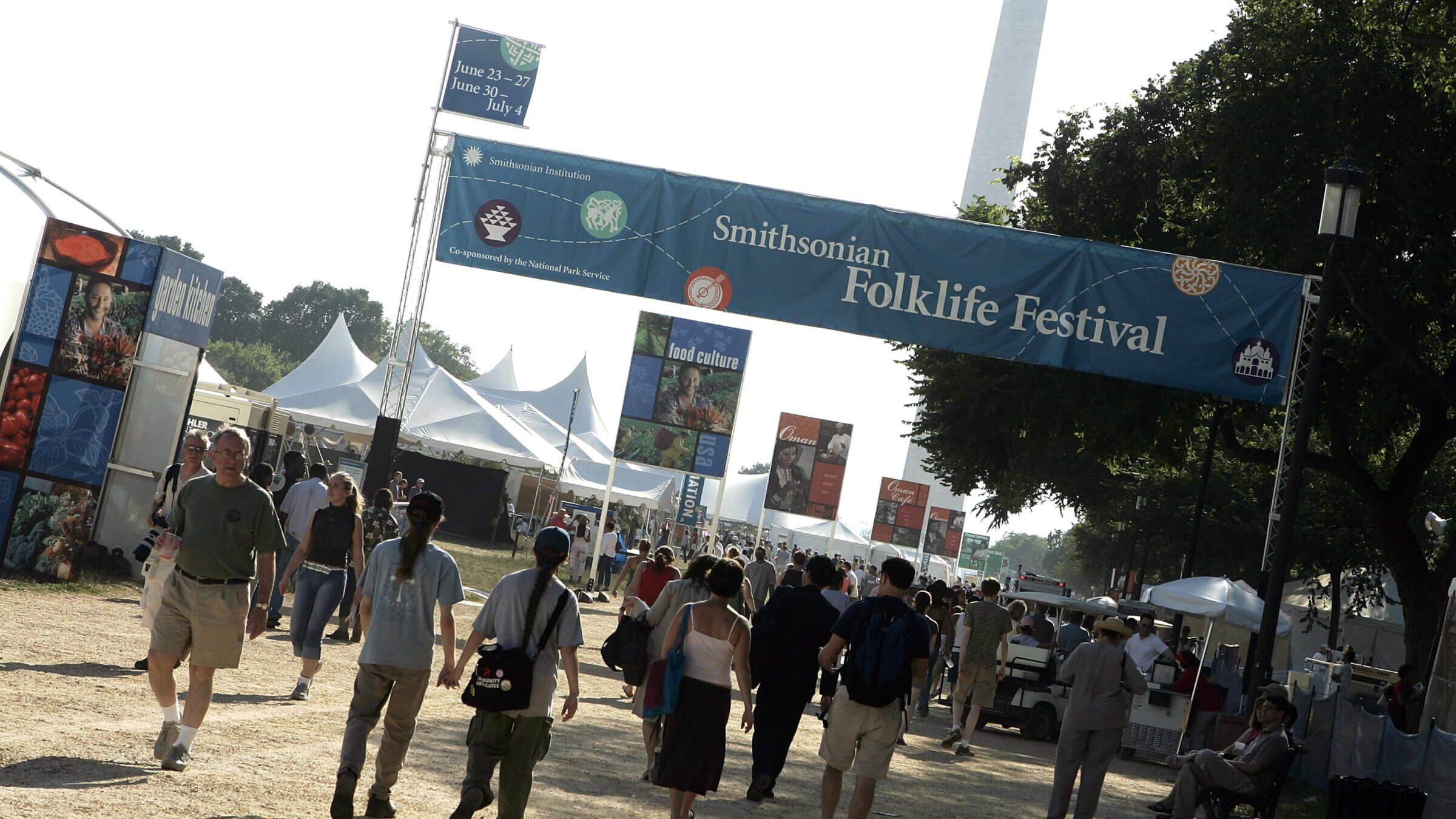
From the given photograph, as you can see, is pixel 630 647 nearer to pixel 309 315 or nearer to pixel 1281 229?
pixel 1281 229

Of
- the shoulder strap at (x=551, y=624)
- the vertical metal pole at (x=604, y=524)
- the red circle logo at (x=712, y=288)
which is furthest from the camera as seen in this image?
the vertical metal pole at (x=604, y=524)

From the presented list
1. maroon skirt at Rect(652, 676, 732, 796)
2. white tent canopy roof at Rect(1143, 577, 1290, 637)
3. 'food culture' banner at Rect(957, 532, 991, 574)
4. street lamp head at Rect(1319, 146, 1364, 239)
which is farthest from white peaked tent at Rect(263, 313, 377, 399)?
'food culture' banner at Rect(957, 532, 991, 574)

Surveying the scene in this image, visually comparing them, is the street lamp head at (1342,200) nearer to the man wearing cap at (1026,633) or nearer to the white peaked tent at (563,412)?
the man wearing cap at (1026,633)

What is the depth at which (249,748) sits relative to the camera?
855 cm

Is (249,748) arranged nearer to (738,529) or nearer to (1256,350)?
(1256,350)

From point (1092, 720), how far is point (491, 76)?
40.7ft

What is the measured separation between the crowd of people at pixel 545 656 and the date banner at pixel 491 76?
28.2ft

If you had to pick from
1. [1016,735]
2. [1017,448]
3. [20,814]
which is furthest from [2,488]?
[1017,448]

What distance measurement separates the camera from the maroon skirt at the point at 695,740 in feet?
24.8

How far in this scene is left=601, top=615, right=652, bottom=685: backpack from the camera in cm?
916

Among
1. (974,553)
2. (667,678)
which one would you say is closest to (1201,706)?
(667,678)

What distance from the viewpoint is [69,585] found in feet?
51.6

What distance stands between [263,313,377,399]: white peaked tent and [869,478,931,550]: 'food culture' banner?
61.7ft

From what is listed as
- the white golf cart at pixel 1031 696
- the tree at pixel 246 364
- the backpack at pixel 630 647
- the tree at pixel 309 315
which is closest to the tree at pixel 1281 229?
the white golf cart at pixel 1031 696
